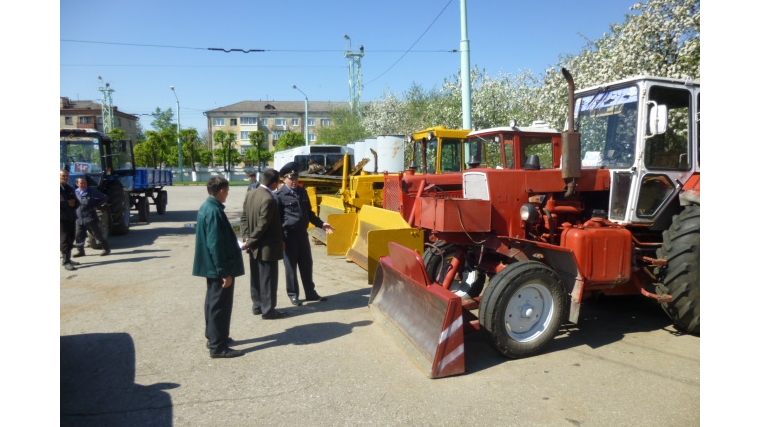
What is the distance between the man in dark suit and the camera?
19.8ft

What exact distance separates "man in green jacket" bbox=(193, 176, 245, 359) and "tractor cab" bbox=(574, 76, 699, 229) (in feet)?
12.8

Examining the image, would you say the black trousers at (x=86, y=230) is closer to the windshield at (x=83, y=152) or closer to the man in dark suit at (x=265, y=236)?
the windshield at (x=83, y=152)

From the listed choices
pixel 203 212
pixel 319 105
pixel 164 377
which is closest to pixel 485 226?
pixel 203 212

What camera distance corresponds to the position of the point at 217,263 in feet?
16.3

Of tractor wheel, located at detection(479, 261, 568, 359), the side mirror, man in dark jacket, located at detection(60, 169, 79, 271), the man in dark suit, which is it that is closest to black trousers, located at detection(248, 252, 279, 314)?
the man in dark suit

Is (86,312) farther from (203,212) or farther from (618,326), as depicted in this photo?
(618,326)

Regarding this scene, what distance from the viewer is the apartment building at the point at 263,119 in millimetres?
85625

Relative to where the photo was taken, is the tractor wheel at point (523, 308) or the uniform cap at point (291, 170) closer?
the tractor wheel at point (523, 308)

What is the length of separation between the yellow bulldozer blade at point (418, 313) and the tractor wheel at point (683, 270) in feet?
7.16

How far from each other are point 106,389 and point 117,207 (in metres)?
10.3

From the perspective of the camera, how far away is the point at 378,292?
6293mm

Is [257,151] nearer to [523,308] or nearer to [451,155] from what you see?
[451,155]

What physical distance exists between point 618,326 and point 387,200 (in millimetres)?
3909

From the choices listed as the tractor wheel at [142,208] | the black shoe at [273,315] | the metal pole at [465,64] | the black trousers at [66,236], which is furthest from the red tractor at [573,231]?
the tractor wheel at [142,208]
